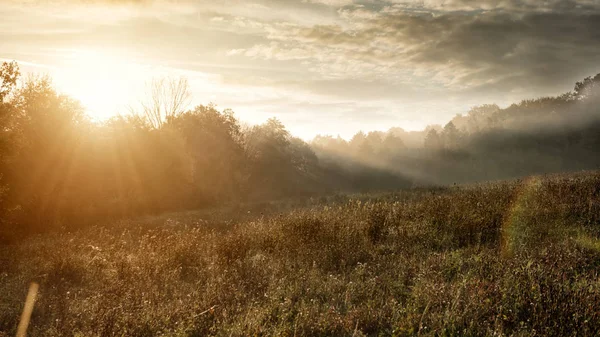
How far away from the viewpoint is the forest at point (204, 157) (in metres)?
19.9

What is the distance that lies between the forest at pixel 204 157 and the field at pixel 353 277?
10924mm

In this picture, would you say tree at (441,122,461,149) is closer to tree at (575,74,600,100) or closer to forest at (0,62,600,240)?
forest at (0,62,600,240)

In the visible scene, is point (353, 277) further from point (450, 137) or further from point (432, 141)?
point (432, 141)

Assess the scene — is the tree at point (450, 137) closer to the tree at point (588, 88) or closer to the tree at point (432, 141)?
the tree at point (432, 141)

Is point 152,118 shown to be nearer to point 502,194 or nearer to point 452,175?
point 502,194

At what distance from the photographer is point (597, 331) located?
162 inches

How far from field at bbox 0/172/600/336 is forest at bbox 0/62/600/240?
1092 centimetres

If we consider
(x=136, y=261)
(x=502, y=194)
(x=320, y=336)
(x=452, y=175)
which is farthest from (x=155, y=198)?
(x=452, y=175)

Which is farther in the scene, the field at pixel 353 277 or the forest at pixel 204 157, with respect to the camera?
the forest at pixel 204 157

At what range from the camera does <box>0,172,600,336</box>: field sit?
15.5ft

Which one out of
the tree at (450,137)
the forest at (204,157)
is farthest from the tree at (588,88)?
the tree at (450,137)

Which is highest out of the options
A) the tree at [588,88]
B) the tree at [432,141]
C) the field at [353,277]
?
the tree at [588,88]

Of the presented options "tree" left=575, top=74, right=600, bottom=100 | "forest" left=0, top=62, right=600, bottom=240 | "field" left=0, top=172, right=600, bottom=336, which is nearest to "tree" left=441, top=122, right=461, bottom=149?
"forest" left=0, top=62, right=600, bottom=240

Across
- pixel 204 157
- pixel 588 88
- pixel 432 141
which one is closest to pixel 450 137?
pixel 432 141
